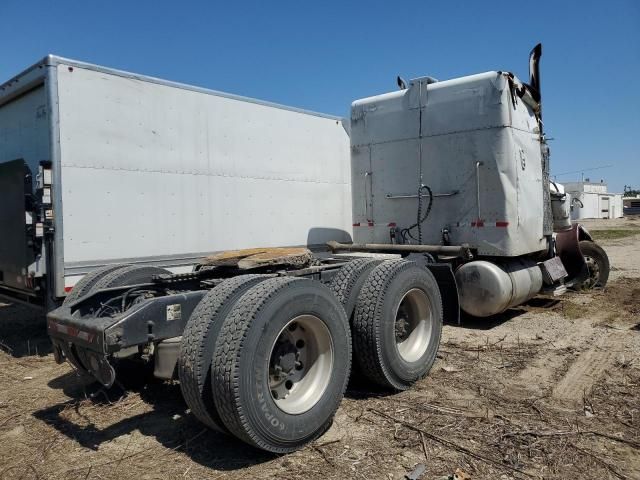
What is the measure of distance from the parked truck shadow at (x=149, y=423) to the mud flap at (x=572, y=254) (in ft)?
23.5

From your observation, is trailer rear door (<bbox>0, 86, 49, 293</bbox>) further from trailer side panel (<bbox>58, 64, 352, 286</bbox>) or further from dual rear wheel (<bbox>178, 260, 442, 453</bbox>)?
dual rear wheel (<bbox>178, 260, 442, 453</bbox>)

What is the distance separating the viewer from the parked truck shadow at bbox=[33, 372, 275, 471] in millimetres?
3406

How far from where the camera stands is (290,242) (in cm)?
764

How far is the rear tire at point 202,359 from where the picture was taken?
10.5ft

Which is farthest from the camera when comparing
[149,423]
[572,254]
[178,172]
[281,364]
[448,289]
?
[572,254]

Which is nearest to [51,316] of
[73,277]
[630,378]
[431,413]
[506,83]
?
[73,277]

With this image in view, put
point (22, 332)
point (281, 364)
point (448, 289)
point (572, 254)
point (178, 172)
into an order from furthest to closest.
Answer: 1. point (572, 254)
2. point (22, 332)
3. point (178, 172)
4. point (448, 289)
5. point (281, 364)

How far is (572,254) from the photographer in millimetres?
9312

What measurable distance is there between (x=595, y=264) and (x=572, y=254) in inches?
31.1

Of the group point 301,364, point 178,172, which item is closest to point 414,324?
point 301,364

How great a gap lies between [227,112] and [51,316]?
3818 mm

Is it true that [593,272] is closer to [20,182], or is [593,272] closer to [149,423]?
[149,423]

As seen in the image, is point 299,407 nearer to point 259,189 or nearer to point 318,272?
point 318,272

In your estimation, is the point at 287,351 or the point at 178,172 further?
the point at 178,172
